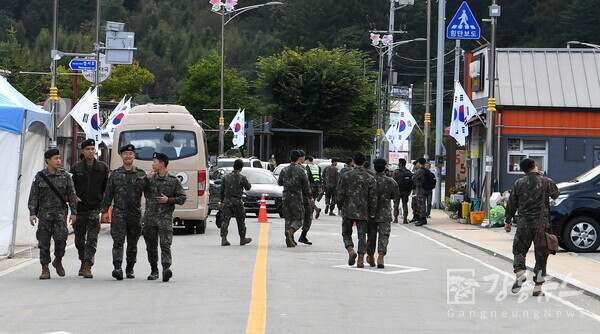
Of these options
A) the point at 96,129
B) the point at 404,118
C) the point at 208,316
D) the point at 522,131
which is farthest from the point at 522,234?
the point at 404,118

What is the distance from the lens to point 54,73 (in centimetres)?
2886

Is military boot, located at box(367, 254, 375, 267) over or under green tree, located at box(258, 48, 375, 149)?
under

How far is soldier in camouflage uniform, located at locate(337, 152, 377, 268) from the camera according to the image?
58.0 feet

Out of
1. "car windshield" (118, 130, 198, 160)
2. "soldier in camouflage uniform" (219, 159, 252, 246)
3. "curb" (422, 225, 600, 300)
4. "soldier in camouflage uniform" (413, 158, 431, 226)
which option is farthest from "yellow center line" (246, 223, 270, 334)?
"soldier in camouflage uniform" (413, 158, 431, 226)

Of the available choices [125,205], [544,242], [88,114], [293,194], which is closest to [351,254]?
[125,205]

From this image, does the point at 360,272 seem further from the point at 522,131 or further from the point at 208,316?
the point at 522,131

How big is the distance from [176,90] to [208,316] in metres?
132

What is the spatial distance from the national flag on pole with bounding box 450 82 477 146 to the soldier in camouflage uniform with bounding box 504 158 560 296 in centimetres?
1984

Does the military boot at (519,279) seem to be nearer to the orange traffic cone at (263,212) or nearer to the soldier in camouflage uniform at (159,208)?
the soldier in camouflage uniform at (159,208)

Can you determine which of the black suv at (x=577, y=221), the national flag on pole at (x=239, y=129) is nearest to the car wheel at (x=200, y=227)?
the black suv at (x=577, y=221)

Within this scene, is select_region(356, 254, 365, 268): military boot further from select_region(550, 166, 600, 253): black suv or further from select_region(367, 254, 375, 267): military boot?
select_region(550, 166, 600, 253): black suv

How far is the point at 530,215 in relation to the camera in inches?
574

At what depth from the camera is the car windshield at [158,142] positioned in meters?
25.9

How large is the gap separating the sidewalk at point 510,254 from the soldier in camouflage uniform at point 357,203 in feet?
8.61
